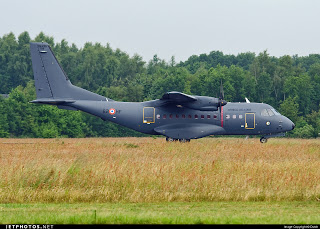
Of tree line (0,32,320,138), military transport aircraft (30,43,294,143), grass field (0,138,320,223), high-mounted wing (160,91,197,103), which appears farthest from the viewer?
tree line (0,32,320,138)

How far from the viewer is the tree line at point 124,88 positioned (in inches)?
2635

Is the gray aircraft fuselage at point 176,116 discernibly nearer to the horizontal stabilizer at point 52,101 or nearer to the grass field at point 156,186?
the horizontal stabilizer at point 52,101

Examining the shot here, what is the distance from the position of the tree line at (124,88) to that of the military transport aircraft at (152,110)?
67.4 ft

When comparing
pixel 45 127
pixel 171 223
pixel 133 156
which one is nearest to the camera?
pixel 171 223

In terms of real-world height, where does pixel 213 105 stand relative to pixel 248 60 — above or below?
below

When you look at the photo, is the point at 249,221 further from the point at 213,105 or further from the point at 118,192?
the point at 213,105

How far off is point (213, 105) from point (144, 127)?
5.28 metres

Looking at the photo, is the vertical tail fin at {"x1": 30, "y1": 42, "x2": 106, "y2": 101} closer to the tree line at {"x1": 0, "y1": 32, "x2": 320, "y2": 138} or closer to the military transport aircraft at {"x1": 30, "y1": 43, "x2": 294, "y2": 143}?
the military transport aircraft at {"x1": 30, "y1": 43, "x2": 294, "y2": 143}

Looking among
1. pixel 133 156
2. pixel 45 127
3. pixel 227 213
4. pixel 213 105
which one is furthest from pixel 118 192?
pixel 45 127

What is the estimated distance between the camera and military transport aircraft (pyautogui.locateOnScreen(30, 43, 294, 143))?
38.8 m

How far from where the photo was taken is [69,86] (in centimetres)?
3928

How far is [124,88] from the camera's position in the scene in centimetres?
8294

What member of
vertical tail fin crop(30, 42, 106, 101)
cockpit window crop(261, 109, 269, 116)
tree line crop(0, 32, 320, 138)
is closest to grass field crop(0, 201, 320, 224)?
vertical tail fin crop(30, 42, 106, 101)

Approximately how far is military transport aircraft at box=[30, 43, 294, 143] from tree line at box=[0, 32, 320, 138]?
20.5m
